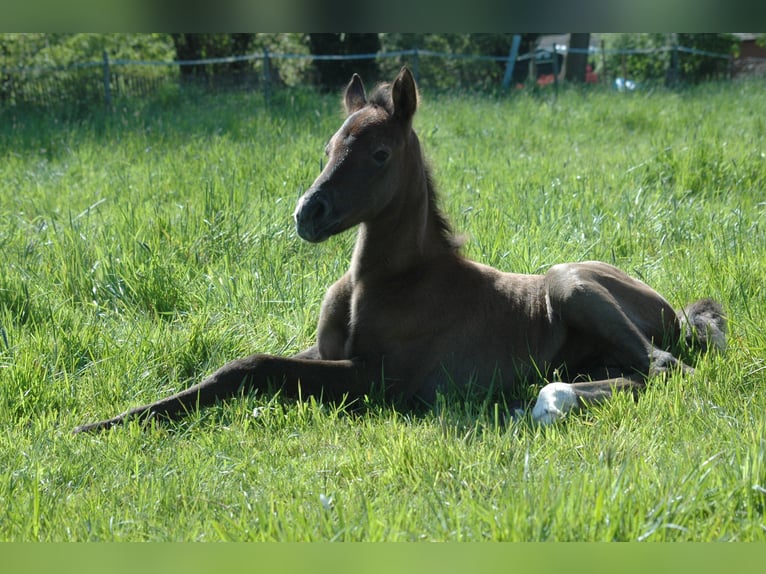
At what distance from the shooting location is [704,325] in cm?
458

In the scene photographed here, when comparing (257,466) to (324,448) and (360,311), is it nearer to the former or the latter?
(324,448)

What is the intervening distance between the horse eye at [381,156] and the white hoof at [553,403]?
144 centimetres

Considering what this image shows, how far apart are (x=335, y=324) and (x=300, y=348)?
0.43 meters

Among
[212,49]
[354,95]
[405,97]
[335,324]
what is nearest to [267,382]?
[335,324]

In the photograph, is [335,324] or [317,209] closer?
[317,209]

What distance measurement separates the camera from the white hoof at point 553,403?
374cm

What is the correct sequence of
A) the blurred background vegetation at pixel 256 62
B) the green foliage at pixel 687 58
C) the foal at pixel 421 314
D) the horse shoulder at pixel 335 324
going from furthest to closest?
the green foliage at pixel 687 58, the blurred background vegetation at pixel 256 62, the horse shoulder at pixel 335 324, the foal at pixel 421 314

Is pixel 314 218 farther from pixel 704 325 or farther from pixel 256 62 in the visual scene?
pixel 256 62

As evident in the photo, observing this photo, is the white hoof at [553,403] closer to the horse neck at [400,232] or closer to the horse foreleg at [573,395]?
the horse foreleg at [573,395]

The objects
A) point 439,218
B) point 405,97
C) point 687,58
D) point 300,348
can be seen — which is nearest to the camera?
point 405,97

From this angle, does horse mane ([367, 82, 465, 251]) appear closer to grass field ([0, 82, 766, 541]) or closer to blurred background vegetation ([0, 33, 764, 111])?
grass field ([0, 82, 766, 541])

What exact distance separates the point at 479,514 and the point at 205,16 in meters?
2.02

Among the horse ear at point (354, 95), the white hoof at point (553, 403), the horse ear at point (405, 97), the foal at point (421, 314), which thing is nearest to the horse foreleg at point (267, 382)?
the foal at point (421, 314)

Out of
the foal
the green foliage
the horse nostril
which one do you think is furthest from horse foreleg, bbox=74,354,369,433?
the green foliage
